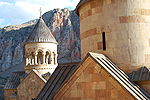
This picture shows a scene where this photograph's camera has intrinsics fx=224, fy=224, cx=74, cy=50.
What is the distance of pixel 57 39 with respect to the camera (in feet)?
170

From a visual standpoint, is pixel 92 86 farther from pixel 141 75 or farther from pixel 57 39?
pixel 57 39

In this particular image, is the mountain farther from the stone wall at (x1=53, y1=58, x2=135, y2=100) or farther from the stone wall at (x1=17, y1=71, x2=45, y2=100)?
the stone wall at (x1=53, y1=58, x2=135, y2=100)

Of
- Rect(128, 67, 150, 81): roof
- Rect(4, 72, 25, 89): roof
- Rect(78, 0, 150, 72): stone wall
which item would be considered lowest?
Rect(4, 72, 25, 89): roof

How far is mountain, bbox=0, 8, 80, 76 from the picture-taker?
49.2 meters

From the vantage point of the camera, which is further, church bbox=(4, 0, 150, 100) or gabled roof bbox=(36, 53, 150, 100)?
church bbox=(4, 0, 150, 100)

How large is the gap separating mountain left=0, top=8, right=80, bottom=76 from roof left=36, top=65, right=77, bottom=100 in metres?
40.1

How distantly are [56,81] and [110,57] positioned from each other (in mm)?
1640

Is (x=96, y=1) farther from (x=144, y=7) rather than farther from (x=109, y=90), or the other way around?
(x=109, y=90)

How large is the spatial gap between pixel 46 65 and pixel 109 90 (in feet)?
40.2

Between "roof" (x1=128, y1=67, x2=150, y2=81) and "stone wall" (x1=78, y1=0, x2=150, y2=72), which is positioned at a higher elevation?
"stone wall" (x1=78, y1=0, x2=150, y2=72)

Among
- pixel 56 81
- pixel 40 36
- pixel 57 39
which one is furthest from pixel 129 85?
pixel 57 39

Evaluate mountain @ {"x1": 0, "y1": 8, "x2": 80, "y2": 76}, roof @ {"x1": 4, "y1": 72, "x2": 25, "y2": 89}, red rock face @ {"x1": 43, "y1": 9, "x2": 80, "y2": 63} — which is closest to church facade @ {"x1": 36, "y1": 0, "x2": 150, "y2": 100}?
roof @ {"x1": 4, "y1": 72, "x2": 25, "y2": 89}

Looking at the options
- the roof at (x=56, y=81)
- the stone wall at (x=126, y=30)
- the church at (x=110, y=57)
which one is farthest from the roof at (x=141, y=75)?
the roof at (x=56, y=81)

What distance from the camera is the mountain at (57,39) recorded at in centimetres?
4925
